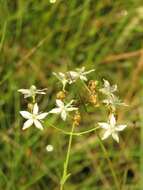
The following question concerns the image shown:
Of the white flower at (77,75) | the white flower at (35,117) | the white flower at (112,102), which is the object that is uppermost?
the white flower at (77,75)

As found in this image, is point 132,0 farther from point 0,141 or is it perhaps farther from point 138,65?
point 0,141

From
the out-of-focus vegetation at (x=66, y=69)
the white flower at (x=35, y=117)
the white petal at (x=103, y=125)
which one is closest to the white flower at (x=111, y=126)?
the white petal at (x=103, y=125)

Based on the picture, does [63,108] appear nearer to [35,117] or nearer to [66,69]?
[35,117]

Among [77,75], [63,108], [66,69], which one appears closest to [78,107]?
[63,108]

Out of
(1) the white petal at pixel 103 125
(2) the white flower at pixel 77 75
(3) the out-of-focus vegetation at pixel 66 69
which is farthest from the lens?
(3) the out-of-focus vegetation at pixel 66 69

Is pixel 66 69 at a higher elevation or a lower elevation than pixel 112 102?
higher

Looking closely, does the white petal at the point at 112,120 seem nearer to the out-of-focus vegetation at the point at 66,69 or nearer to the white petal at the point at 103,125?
the white petal at the point at 103,125

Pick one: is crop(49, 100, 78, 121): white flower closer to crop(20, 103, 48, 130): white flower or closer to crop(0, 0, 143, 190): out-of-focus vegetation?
crop(20, 103, 48, 130): white flower

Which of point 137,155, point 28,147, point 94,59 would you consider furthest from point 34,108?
point 94,59

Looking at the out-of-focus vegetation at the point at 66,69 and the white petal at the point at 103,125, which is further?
the out-of-focus vegetation at the point at 66,69
